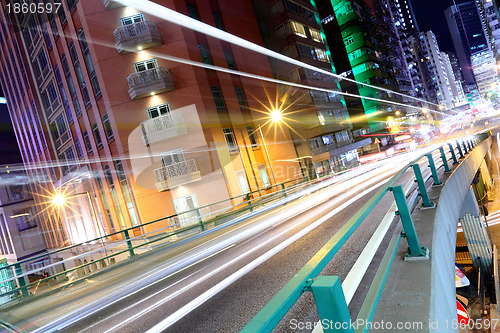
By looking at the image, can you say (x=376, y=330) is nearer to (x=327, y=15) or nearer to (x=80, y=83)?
(x=80, y=83)

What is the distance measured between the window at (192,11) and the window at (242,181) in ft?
46.9

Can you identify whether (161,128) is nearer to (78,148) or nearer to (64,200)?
(78,148)

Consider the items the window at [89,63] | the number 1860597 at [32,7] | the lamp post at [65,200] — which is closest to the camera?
the window at [89,63]

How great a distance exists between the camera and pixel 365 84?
2360 inches

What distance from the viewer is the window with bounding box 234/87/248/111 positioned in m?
26.8

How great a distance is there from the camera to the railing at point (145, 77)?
67.7ft

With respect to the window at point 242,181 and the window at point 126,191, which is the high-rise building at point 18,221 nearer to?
the window at point 126,191

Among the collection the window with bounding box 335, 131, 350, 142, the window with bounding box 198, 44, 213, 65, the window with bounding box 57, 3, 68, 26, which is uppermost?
the window with bounding box 57, 3, 68, 26

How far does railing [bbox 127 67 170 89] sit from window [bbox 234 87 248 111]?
7.88 metres

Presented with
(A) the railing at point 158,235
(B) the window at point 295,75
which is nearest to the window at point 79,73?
(A) the railing at point 158,235

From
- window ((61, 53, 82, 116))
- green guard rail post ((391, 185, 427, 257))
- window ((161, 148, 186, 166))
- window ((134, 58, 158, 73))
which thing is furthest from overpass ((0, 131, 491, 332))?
window ((61, 53, 82, 116))

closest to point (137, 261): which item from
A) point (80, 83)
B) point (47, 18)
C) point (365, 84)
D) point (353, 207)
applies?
point (353, 207)

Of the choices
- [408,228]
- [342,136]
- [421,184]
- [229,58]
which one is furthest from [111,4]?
[342,136]

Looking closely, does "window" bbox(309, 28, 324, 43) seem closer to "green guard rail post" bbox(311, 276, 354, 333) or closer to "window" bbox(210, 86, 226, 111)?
"window" bbox(210, 86, 226, 111)
